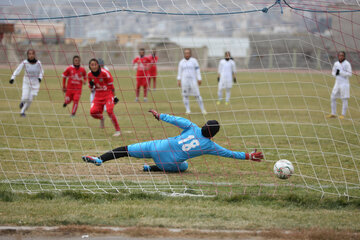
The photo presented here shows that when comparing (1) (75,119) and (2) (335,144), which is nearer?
(2) (335,144)

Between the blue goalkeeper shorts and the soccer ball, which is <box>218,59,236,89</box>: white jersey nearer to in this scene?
the blue goalkeeper shorts

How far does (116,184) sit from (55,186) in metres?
0.85

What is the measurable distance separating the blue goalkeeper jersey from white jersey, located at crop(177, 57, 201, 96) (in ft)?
23.1

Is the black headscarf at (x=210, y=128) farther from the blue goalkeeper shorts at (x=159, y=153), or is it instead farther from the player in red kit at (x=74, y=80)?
the player in red kit at (x=74, y=80)

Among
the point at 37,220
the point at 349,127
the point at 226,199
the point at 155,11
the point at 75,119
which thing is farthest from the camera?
the point at 75,119

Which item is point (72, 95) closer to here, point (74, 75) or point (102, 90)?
point (74, 75)

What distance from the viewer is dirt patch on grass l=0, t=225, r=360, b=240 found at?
14.9 ft

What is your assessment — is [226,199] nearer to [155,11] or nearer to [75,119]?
[155,11]

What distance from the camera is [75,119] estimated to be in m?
12.9

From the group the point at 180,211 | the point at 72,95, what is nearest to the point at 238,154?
the point at 180,211

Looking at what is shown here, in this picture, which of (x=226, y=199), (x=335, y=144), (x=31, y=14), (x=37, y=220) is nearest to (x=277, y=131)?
(x=335, y=144)

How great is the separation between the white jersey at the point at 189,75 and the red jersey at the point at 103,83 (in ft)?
13.3

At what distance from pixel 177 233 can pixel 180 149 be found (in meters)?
2.14

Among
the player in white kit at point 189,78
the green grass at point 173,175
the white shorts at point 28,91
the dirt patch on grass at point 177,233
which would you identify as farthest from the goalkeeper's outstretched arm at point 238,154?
the white shorts at point 28,91
